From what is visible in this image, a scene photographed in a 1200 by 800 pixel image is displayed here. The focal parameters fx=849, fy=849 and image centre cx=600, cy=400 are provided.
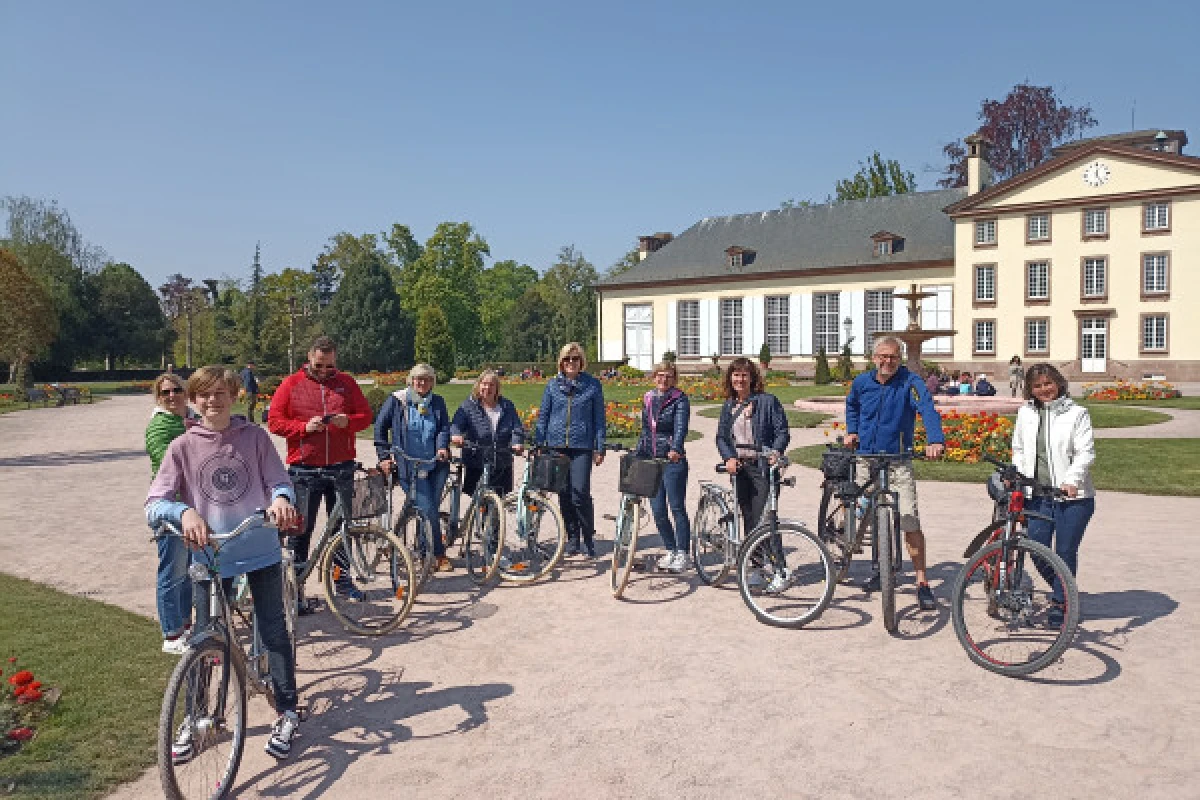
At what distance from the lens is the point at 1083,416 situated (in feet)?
17.6

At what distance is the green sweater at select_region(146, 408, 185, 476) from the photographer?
567 centimetres

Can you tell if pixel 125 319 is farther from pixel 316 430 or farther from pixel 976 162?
pixel 316 430

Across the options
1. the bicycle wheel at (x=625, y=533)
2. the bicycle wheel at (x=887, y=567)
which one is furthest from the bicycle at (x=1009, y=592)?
the bicycle wheel at (x=625, y=533)

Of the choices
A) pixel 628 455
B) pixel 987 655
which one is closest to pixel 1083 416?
pixel 987 655

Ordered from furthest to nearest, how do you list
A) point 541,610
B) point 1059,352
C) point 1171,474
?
point 1059,352, point 1171,474, point 541,610

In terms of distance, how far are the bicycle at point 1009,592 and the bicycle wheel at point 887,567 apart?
0.42 meters

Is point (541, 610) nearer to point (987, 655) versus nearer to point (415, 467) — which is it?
point (415, 467)

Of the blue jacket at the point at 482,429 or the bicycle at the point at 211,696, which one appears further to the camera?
the blue jacket at the point at 482,429

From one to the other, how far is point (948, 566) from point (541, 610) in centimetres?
361

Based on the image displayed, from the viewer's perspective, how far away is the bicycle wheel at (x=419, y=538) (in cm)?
684

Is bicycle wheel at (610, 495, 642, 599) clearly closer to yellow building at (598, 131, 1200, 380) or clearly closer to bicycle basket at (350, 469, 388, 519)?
bicycle basket at (350, 469, 388, 519)

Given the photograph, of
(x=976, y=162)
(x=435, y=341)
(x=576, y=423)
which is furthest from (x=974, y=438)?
(x=976, y=162)

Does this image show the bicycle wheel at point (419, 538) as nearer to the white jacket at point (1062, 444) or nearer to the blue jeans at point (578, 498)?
the blue jeans at point (578, 498)

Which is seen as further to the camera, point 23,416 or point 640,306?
point 640,306
